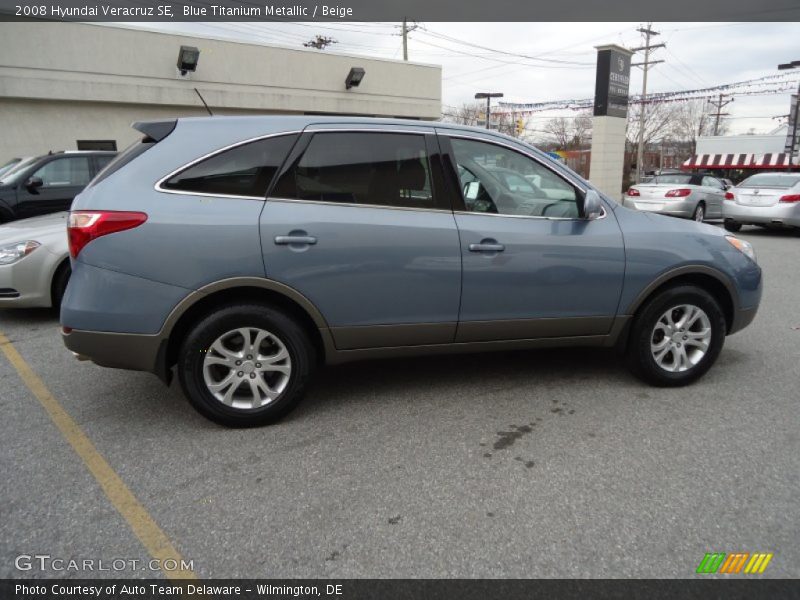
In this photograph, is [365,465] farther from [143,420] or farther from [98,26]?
[98,26]

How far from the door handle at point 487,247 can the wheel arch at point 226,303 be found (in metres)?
1.02

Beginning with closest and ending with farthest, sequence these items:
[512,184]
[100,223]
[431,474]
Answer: [431,474], [100,223], [512,184]

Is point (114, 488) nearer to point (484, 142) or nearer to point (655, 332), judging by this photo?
point (484, 142)

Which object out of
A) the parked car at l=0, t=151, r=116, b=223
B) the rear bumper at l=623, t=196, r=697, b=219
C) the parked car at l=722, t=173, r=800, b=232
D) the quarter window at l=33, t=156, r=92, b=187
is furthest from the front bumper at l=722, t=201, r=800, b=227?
the quarter window at l=33, t=156, r=92, b=187

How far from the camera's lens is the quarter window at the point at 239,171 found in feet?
10.7

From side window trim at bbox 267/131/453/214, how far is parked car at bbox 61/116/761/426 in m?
0.01

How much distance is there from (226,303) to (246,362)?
1.20 ft

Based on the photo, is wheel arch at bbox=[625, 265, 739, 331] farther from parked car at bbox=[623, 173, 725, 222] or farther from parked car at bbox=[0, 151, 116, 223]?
parked car at bbox=[623, 173, 725, 222]

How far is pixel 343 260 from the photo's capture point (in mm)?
3371

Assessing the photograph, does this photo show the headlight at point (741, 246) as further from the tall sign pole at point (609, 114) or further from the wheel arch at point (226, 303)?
the tall sign pole at point (609, 114)

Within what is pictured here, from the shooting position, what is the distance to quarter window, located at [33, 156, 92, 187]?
8406 mm

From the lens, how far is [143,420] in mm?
3580

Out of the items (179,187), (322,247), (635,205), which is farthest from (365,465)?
(635,205)

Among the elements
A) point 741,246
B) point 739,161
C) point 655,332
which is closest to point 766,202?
point 741,246
